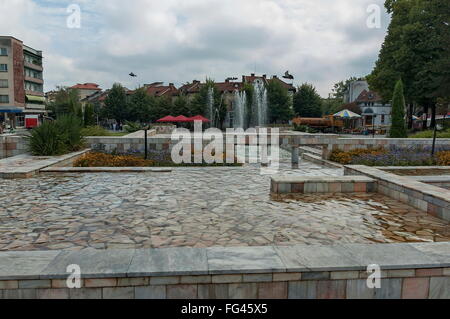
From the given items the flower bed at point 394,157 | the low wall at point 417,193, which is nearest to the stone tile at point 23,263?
the low wall at point 417,193

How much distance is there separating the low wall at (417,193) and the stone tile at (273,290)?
12.3 ft

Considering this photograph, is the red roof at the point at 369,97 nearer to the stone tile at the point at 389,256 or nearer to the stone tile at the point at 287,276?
the stone tile at the point at 389,256

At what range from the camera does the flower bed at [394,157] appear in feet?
37.6

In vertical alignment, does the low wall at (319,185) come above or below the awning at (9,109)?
below

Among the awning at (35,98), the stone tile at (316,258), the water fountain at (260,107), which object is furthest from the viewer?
the awning at (35,98)

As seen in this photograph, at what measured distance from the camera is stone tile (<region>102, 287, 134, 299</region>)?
3.11 metres

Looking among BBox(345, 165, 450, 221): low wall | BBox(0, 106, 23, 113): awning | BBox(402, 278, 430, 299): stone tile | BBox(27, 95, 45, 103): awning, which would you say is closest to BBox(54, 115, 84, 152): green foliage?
BBox(345, 165, 450, 221): low wall

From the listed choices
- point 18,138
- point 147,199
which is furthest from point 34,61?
point 147,199

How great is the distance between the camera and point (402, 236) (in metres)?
4.68

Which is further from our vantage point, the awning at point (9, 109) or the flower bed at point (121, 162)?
the awning at point (9, 109)

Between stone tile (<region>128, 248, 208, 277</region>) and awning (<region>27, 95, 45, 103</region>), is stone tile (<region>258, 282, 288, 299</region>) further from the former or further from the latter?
awning (<region>27, 95, 45, 103</region>)

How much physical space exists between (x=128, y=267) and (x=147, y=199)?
3566 mm
